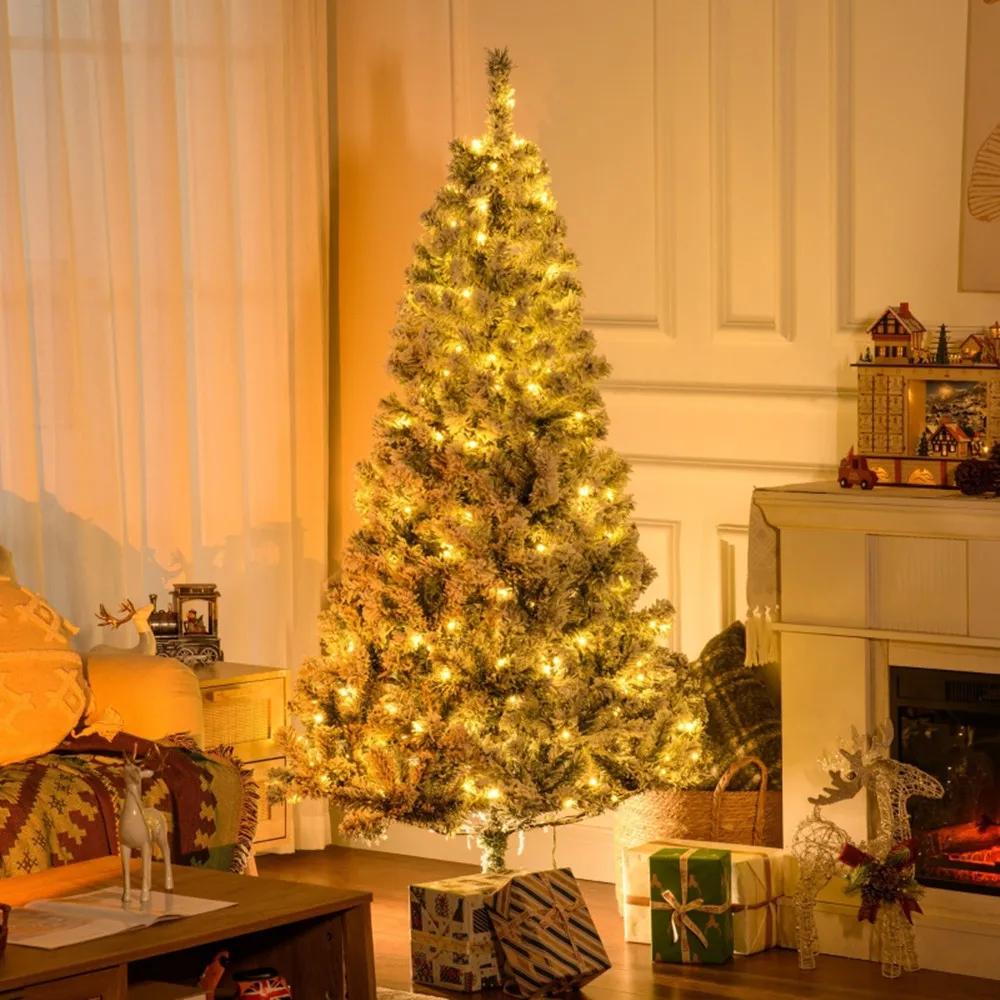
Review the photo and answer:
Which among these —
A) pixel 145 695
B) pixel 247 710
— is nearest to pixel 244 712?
pixel 247 710

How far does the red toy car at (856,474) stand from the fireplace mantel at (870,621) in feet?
0.08

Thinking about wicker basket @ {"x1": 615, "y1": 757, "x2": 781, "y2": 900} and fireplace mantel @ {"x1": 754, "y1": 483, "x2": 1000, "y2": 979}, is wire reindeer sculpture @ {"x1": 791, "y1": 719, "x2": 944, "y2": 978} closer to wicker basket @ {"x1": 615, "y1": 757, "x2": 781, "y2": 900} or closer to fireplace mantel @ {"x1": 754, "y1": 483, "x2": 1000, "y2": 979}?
fireplace mantel @ {"x1": 754, "y1": 483, "x2": 1000, "y2": 979}

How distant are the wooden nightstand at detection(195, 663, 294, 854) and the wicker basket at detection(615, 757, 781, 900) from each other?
0.89 m

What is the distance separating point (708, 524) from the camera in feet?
16.3

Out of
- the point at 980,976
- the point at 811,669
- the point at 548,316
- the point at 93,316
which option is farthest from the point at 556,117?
the point at 980,976

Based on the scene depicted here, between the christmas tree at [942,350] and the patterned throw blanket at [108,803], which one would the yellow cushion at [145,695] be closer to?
the patterned throw blanket at [108,803]

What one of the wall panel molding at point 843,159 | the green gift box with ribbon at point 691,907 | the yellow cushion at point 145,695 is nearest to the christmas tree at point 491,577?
the green gift box with ribbon at point 691,907

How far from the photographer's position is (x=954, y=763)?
14.0ft

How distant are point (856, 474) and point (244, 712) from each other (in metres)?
1.59

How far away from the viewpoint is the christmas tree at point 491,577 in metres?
4.36

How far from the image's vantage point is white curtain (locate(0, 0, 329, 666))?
4.79 m

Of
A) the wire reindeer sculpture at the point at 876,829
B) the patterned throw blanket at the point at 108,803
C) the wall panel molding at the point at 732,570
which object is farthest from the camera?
the wall panel molding at the point at 732,570

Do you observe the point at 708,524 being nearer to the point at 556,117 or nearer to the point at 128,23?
the point at 556,117

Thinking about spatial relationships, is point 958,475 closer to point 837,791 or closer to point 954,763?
point 954,763
